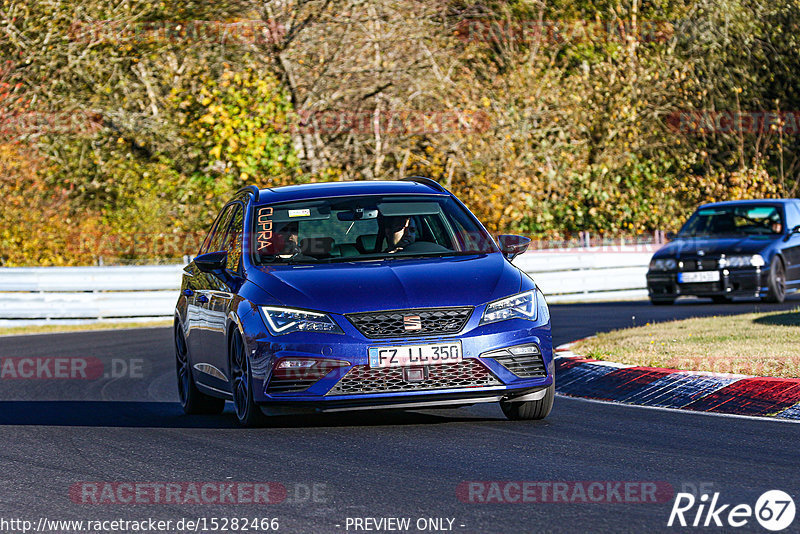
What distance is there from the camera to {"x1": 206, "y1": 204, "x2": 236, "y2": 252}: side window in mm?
10901

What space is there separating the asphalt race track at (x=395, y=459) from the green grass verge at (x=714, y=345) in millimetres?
1320

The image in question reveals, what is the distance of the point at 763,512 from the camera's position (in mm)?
5906

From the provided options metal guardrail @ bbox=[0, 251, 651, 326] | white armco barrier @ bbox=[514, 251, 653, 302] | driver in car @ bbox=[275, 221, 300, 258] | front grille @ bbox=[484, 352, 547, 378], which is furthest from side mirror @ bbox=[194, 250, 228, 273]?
white armco barrier @ bbox=[514, 251, 653, 302]

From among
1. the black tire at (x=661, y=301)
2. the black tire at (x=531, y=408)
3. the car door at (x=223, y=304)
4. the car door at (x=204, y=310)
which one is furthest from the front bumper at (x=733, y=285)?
the black tire at (x=531, y=408)

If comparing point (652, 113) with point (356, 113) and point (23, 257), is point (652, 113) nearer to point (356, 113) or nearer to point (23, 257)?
point (356, 113)

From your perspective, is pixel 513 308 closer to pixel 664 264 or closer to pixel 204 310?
pixel 204 310

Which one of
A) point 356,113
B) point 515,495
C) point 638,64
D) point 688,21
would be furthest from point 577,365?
point 688,21

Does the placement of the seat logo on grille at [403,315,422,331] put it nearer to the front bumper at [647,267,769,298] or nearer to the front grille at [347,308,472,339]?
the front grille at [347,308,472,339]

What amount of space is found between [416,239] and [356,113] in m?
19.3

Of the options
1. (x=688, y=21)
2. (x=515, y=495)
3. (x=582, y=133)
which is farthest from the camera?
(x=688, y=21)

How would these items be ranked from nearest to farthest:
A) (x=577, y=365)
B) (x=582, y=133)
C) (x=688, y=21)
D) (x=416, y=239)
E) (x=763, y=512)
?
1. (x=763, y=512)
2. (x=416, y=239)
3. (x=577, y=365)
4. (x=582, y=133)
5. (x=688, y=21)

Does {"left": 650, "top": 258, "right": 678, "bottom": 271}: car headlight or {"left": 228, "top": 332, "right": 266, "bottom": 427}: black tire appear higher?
{"left": 228, "top": 332, "right": 266, "bottom": 427}: black tire

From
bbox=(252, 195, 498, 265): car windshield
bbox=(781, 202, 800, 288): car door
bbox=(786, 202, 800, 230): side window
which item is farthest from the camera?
bbox=(786, 202, 800, 230): side window

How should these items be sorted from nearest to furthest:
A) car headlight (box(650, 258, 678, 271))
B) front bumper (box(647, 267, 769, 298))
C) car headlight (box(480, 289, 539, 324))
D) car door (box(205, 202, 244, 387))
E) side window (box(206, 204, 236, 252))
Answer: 1. car headlight (box(480, 289, 539, 324))
2. car door (box(205, 202, 244, 387))
3. side window (box(206, 204, 236, 252))
4. front bumper (box(647, 267, 769, 298))
5. car headlight (box(650, 258, 678, 271))
